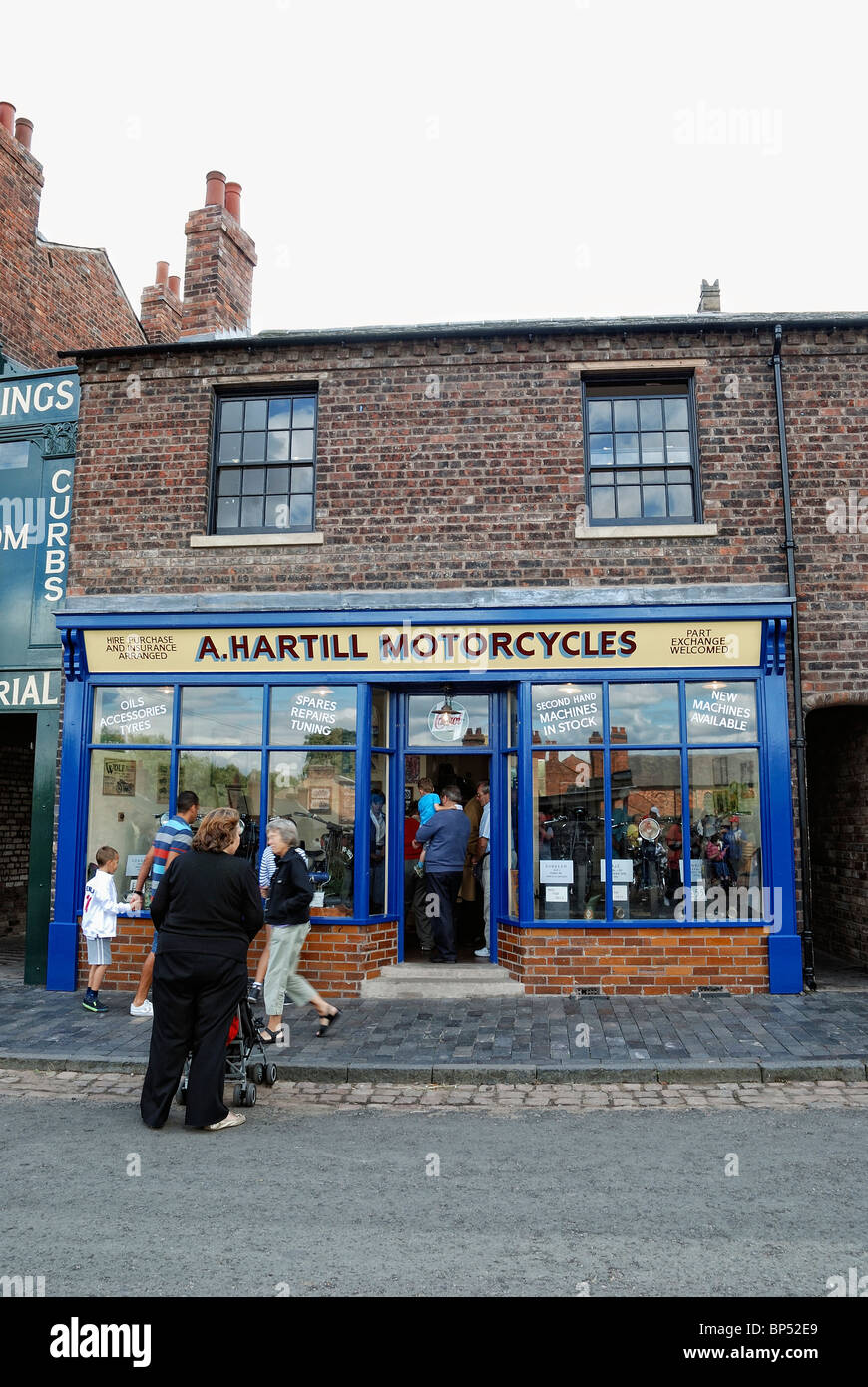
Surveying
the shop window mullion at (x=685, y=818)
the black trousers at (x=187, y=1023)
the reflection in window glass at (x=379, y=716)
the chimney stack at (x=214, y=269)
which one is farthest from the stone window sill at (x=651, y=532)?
the black trousers at (x=187, y=1023)

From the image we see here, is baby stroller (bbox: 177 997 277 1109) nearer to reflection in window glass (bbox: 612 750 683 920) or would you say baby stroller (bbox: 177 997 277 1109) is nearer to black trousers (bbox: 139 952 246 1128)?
black trousers (bbox: 139 952 246 1128)

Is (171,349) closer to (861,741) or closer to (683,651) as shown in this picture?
(683,651)

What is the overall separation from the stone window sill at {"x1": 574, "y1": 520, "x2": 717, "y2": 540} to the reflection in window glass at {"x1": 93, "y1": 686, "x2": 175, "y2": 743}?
188 inches

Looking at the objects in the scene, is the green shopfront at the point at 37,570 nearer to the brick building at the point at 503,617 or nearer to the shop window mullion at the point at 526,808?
the brick building at the point at 503,617

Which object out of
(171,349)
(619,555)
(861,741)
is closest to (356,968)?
(619,555)

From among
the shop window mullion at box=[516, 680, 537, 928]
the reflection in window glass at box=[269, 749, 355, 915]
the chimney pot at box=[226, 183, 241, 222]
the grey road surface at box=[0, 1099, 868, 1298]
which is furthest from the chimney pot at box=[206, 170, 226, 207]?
the grey road surface at box=[0, 1099, 868, 1298]

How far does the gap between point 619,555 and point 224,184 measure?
7571mm

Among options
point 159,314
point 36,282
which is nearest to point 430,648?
point 36,282

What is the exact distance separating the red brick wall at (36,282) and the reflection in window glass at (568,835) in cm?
926

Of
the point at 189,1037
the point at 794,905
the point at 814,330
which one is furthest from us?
the point at 814,330

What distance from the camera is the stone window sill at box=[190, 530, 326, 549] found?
32.4ft

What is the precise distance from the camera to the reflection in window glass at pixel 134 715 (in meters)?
9.99
